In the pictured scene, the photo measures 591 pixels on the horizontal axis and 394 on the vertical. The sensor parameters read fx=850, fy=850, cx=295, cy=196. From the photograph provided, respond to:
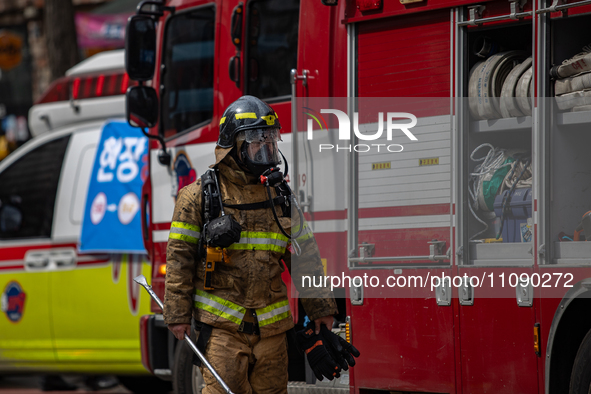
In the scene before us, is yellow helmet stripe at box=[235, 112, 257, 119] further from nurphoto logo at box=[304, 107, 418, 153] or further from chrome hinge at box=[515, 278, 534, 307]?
chrome hinge at box=[515, 278, 534, 307]

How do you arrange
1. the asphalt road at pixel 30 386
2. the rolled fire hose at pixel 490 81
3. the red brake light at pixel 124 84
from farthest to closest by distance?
the asphalt road at pixel 30 386 < the red brake light at pixel 124 84 < the rolled fire hose at pixel 490 81

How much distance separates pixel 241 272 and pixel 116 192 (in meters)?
3.73

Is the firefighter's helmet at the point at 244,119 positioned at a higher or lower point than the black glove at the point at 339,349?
higher

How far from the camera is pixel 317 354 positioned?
4184 millimetres

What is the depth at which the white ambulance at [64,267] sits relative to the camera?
297 inches

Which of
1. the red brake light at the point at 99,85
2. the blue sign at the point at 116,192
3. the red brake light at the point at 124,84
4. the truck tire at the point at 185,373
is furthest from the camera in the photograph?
the red brake light at the point at 99,85

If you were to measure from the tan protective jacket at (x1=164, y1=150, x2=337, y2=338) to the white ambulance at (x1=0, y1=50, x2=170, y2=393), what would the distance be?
3.25m

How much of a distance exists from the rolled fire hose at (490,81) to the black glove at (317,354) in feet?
4.74

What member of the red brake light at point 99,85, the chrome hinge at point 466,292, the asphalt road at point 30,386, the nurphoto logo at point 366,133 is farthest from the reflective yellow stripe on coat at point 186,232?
the asphalt road at point 30,386

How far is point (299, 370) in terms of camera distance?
5445 millimetres

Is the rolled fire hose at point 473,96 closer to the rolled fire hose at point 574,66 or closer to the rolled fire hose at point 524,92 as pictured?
the rolled fire hose at point 524,92

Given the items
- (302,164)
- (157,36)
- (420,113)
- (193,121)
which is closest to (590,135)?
(420,113)

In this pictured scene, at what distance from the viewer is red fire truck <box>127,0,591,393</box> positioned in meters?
4.10

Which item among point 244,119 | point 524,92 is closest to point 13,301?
point 244,119
